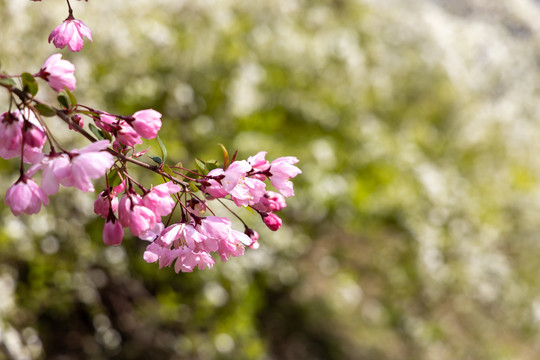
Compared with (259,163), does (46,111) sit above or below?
below

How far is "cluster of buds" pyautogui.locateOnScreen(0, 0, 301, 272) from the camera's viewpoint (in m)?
0.78

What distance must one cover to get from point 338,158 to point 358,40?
8.46 ft

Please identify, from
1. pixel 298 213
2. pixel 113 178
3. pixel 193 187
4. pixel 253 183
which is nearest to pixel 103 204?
pixel 113 178

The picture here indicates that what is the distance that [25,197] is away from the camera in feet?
2.70

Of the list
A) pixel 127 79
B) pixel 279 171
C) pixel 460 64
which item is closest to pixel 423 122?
pixel 460 64

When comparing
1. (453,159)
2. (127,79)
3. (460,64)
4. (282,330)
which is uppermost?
(460,64)

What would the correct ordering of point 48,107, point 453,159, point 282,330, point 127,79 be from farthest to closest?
point 453,159 < point 282,330 < point 127,79 < point 48,107

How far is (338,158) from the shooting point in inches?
199

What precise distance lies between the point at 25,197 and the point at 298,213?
3720 mm

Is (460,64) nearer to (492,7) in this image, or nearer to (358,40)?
(358,40)

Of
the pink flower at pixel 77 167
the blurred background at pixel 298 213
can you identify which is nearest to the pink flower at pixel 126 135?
the pink flower at pixel 77 167

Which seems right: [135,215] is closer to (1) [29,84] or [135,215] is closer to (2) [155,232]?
(2) [155,232]

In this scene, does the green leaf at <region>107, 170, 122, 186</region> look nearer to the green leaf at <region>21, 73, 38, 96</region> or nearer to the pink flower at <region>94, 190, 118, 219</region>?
the pink flower at <region>94, 190, 118, 219</region>

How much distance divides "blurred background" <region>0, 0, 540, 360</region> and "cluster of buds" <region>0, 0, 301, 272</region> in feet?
6.31
